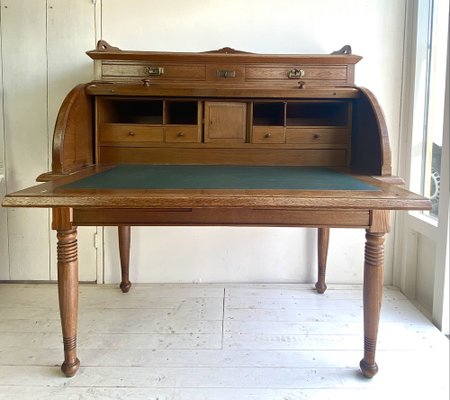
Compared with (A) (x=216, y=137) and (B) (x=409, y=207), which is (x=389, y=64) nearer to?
(A) (x=216, y=137)

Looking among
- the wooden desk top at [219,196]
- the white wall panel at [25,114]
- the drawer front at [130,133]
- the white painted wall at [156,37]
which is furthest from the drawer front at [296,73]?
the white wall panel at [25,114]

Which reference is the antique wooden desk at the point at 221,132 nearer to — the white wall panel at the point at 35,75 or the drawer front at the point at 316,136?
the drawer front at the point at 316,136

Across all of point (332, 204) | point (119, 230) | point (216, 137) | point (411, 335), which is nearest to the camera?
point (332, 204)

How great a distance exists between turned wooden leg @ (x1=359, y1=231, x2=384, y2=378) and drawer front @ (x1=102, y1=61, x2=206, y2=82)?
1081mm

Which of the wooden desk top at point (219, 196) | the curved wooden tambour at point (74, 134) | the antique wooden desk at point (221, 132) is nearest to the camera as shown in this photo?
the wooden desk top at point (219, 196)

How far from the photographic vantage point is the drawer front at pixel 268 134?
184 cm

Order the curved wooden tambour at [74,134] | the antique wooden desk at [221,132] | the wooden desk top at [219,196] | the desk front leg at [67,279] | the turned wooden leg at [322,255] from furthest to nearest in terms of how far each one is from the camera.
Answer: the turned wooden leg at [322,255], the curved wooden tambour at [74,134], the antique wooden desk at [221,132], the desk front leg at [67,279], the wooden desk top at [219,196]

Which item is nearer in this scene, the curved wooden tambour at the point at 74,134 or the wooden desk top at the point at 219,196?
the wooden desk top at the point at 219,196

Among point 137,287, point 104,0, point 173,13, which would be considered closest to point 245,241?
point 137,287

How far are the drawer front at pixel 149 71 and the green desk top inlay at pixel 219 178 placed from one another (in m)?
0.41

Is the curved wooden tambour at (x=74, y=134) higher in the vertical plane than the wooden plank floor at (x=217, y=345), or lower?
higher

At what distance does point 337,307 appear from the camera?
194 centimetres

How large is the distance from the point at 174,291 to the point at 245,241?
0.48 metres

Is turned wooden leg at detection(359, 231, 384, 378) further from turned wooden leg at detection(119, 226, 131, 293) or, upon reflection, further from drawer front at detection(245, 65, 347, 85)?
turned wooden leg at detection(119, 226, 131, 293)
